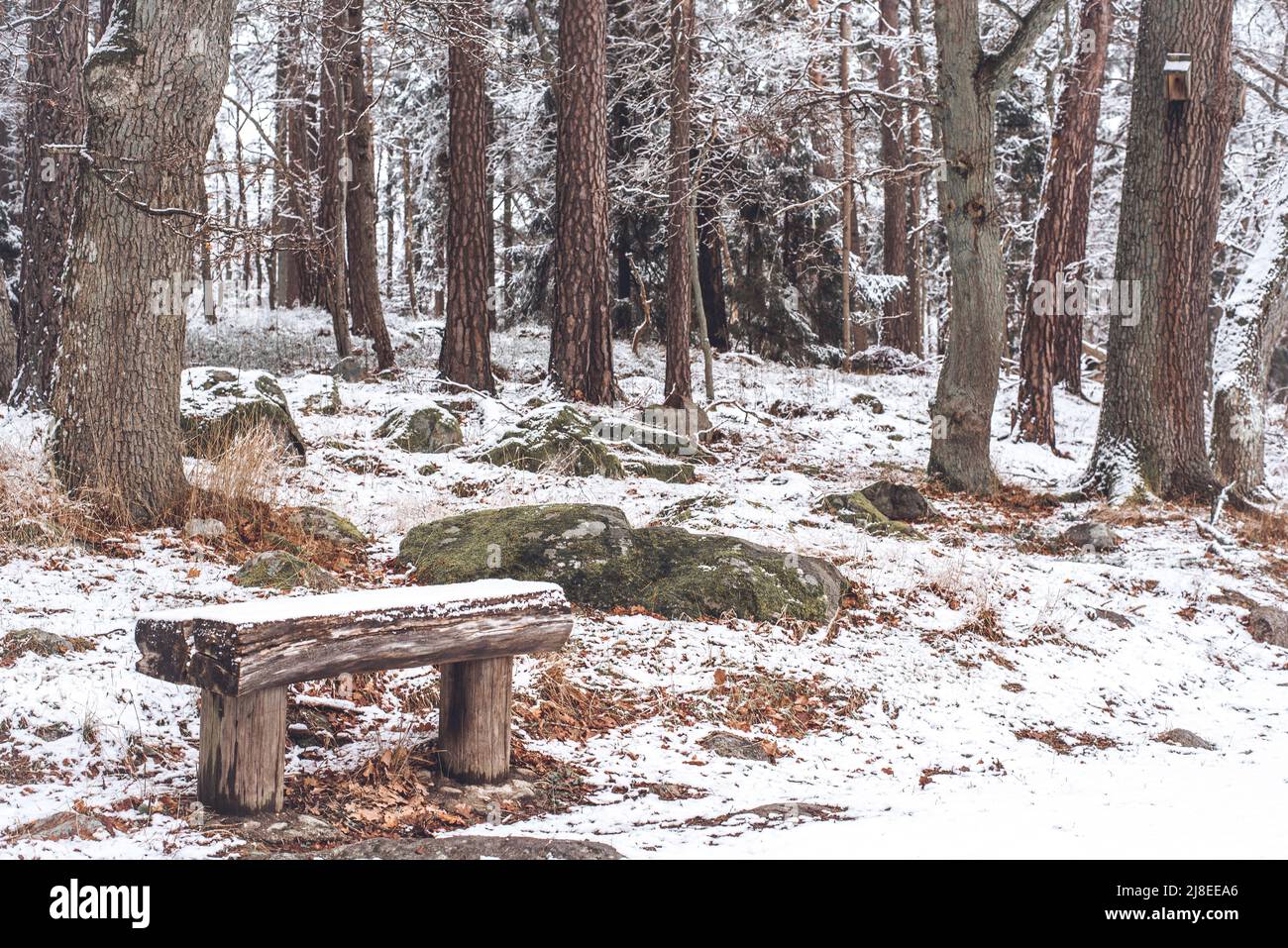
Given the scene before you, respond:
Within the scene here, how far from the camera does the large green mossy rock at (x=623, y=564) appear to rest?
6.73 m


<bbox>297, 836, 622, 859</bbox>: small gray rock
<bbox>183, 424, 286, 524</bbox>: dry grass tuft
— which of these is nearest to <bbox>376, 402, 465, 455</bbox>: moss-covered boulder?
<bbox>183, 424, 286, 524</bbox>: dry grass tuft

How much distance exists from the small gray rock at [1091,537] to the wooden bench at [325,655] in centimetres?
648

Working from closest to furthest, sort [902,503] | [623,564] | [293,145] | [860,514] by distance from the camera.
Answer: [623,564] < [860,514] < [902,503] < [293,145]

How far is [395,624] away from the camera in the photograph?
13.1ft

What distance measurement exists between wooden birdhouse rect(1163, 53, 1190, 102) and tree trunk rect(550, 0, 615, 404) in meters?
6.17

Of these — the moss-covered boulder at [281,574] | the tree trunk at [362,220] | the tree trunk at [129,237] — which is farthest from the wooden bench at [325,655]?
the tree trunk at [362,220]

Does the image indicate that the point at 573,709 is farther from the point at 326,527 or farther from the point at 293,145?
the point at 293,145

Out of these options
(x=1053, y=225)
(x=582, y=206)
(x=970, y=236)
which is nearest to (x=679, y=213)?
(x=582, y=206)

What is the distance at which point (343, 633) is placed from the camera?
12.6 ft

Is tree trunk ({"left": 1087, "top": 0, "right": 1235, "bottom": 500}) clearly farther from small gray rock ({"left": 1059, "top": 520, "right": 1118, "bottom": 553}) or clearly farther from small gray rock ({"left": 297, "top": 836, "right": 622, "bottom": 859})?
small gray rock ({"left": 297, "top": 836, "right": 622, "bottom": 859})

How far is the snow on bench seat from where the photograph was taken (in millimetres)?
3600

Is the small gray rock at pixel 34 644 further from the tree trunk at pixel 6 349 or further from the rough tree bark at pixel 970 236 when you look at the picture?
the rough tree bark at pixel 970 236

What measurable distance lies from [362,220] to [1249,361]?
12.7 m
